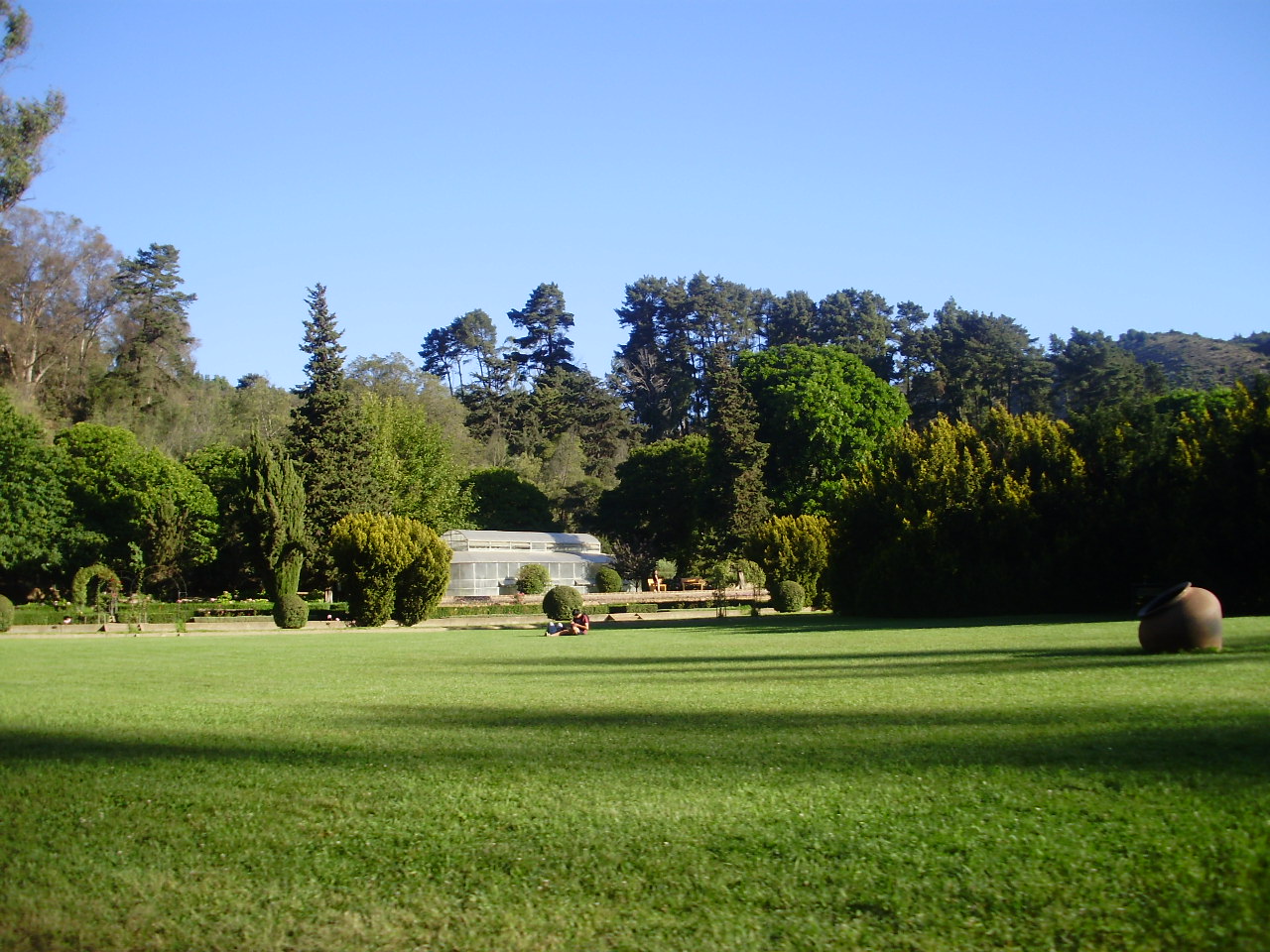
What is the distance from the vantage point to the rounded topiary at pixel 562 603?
3394cm

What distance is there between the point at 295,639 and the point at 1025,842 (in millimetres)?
26583

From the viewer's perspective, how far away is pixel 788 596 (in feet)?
130

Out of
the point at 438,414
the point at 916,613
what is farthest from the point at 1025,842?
the point at 438,414

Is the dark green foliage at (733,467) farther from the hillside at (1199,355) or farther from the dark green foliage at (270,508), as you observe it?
the hillside at (1199,355)

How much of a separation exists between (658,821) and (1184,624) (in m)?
11.1

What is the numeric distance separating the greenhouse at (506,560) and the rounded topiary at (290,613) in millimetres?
15454

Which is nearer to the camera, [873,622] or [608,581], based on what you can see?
[873,622]

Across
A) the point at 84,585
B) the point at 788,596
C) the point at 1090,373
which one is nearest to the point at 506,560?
the point at 788,596

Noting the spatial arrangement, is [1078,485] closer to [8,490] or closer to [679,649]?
[679,649]

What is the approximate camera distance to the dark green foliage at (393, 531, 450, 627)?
117ft

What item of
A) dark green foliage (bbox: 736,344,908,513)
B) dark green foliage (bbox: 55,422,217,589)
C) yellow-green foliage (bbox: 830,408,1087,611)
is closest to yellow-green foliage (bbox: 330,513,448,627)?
yellow-green foliage (bbox: 830,408,1087,611)

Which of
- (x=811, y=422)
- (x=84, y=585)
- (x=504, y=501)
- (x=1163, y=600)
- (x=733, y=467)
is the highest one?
(x=811, y=422)

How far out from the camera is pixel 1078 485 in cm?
3069

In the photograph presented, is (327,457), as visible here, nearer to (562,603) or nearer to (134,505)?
(134,505)
